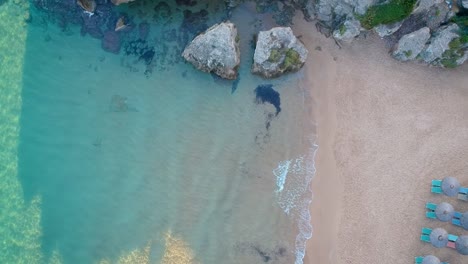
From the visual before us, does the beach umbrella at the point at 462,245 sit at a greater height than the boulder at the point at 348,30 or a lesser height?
lesser

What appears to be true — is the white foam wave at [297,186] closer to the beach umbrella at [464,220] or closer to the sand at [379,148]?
the sand at [379,148]

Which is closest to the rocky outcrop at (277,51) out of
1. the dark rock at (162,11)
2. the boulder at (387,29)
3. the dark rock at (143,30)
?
the boulder at (387,29)

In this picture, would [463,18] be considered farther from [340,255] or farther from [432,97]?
[340,255]

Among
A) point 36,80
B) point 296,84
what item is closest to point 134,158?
point 36,80

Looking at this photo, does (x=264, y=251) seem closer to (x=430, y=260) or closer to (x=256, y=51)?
(x=430, y=260)

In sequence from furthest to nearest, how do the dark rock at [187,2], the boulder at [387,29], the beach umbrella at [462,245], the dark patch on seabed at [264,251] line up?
the dark rock at [187,2] < the dark patch on seabed at [264,251] < the boulder at [387,29] < the beach umbrella at [462,245]

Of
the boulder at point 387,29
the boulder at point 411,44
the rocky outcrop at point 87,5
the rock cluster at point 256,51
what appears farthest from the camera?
the rocky outcrop at point 87,5

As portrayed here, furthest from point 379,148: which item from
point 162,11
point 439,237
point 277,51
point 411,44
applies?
point 162,11

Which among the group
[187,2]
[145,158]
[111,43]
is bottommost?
[145,158]
